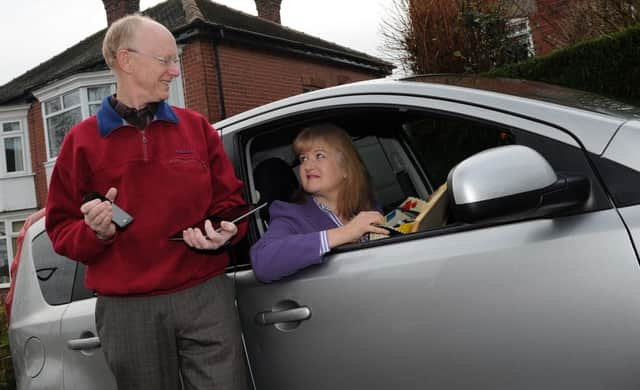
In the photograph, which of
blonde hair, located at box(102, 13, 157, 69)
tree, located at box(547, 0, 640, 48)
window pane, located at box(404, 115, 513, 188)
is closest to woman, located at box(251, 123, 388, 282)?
blonde hair, located at box(102, 13, 157, 69)

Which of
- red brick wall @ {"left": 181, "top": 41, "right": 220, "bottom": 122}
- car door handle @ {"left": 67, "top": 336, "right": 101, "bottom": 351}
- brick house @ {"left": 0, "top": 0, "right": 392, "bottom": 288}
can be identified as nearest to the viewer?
car door handle @ {"left": 67, "top": 336, "right": 101, "bottom": 351}

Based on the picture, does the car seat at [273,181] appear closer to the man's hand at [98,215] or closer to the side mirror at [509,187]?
the man's hand at [98,215]

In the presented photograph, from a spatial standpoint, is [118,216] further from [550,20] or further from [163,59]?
[550,20]

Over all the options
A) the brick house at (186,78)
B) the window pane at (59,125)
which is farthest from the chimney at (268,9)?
the window pane at (59,125)

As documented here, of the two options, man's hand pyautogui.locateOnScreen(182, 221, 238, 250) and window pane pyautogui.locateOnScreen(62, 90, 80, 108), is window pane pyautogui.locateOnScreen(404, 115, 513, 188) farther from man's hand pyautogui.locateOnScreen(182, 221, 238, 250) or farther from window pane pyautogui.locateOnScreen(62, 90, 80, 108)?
window pane pyautogui.locateOnScreen(62, 90, 80, 108)

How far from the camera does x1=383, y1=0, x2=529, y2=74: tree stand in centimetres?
793

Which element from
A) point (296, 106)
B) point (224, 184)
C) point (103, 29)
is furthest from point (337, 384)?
point (103, 29)

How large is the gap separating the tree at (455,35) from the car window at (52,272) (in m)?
6.28

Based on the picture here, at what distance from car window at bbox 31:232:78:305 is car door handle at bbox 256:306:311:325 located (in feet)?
3.24

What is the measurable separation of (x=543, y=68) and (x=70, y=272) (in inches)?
211

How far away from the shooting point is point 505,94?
174cm

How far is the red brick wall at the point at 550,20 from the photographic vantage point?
8641 mm

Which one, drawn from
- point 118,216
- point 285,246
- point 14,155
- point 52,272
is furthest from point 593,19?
point 14,155

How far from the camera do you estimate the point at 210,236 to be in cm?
174
